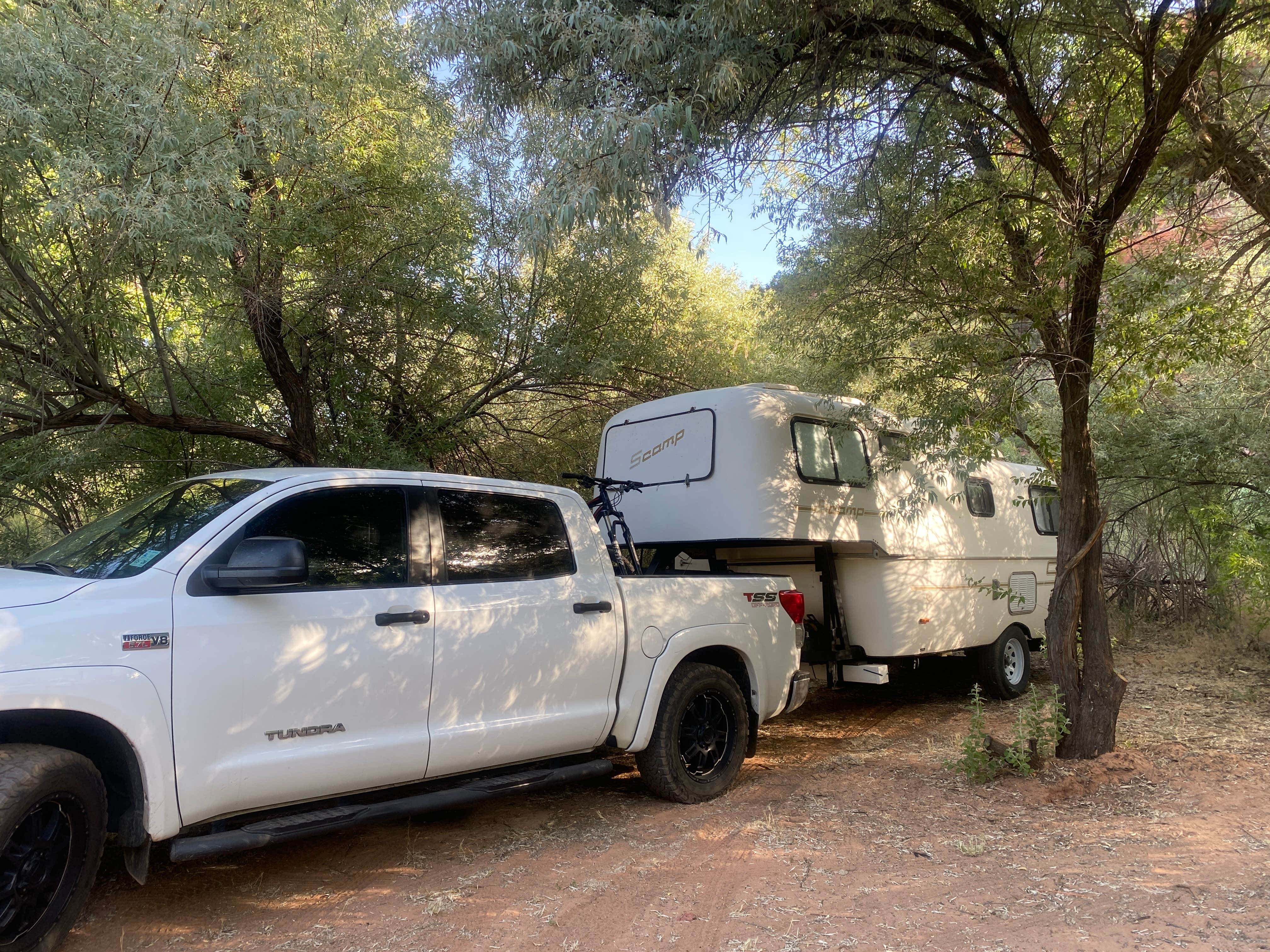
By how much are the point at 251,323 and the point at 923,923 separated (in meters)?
7.74

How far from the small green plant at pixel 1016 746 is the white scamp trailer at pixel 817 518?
98cm

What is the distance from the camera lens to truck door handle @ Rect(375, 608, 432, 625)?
4.37m

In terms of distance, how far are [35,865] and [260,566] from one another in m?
1.30

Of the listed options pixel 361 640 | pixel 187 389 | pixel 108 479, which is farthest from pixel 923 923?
pixel 108 479

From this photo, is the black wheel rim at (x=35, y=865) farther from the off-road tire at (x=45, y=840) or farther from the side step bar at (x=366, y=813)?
the side step bar at (x=366, y=813)

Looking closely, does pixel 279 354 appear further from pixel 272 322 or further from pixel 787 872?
pixel 787 872

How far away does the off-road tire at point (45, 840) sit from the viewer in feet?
10.6

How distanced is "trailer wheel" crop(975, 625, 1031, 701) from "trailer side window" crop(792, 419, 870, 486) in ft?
9.99

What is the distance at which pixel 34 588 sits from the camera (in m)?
3.61

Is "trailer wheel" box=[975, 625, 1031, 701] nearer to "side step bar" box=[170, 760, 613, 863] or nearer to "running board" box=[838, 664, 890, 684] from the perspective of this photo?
"running board" box=[838, 664, 890, 684]

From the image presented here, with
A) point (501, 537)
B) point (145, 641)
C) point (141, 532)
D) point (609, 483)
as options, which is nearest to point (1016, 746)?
point (609, 483)

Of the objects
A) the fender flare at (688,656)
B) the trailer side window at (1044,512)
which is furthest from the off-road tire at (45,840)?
the trailer side window at (1044,512)

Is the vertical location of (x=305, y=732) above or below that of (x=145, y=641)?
below

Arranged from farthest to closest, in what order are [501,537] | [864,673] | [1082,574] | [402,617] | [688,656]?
[864,673] < [1082,574] < [688,656] < [501,537] < [402,617]
